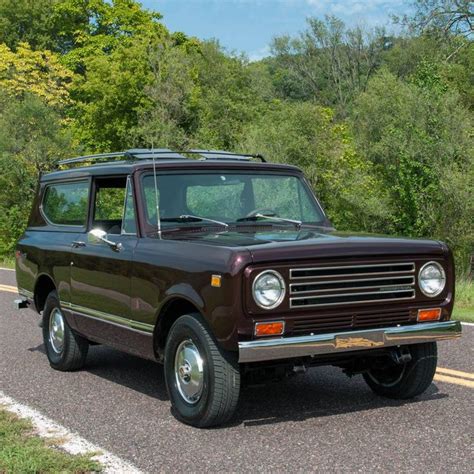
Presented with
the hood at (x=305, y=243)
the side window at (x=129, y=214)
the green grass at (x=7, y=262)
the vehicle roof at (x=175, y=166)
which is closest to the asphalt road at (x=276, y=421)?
the hood at (x=305, y=243)

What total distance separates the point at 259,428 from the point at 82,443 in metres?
1.17

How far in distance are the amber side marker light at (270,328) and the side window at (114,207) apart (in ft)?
5.69

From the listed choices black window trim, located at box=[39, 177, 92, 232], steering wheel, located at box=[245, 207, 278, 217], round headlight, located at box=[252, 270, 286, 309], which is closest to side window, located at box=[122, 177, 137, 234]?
black window trim, located at box=[39, 177, 92, 232]

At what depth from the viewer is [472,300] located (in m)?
12.6

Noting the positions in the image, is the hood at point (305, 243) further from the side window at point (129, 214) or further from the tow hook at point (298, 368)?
the tow hook at point (298, 368)

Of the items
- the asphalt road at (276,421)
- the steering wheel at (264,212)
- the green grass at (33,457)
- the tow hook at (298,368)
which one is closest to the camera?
the green grass at (33,457)

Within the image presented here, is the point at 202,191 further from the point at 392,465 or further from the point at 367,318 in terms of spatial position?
the point at 392,465

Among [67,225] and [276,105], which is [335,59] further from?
[67,225]

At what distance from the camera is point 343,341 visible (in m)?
5.02

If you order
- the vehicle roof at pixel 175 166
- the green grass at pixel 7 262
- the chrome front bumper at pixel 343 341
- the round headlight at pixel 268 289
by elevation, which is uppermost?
the vehicle roof at pixel 175 166

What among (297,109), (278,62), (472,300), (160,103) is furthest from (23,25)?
(472,300)

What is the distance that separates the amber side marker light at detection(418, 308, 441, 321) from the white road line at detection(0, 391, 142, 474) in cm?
230

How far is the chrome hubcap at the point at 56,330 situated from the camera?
7395mm

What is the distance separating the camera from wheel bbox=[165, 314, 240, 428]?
5.04m
